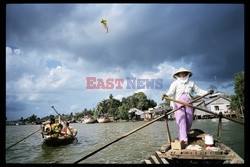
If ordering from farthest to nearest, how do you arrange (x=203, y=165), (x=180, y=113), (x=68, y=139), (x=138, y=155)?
(x=68, y=139)
(x=138, y=155)
(x=180, y=113)
(x=203, y=165)

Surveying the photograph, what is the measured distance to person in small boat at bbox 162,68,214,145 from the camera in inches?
184

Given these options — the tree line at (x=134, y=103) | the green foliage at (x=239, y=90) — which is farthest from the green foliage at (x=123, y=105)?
the green foliage at (x=239, y=90)

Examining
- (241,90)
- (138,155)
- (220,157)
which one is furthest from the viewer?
(241,90)

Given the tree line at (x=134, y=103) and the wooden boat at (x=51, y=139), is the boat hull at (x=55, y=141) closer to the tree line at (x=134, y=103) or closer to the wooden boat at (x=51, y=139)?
the wooden boat at (x=51, y=139)

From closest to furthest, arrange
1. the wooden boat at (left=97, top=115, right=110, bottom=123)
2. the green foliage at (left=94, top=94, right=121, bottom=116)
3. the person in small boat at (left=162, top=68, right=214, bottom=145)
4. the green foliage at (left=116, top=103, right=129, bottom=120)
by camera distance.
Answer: the person in small boat at (left=162, top=68, right=214, bottom=145), the green foliage at (left=116, top=103, right=129, bottom=120), the wooden boat at (left=97, top=115, right=110, bottom=123), the green foliage at (left=94, top=94, right=121, bottom=116)

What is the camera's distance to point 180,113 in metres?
4.73

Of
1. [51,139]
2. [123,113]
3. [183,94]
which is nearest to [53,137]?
[51,139]

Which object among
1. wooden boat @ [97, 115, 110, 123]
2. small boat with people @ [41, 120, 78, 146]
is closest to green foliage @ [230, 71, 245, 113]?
small boat with people @ [41, 120, 78, 146]

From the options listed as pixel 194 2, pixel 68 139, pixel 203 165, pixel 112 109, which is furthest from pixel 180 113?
pixel 112 109

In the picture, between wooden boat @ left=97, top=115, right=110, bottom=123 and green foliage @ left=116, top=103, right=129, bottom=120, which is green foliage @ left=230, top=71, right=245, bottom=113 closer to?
green foliage @ left=116, top=103, right=129, bottom=120

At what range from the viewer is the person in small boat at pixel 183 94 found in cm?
466

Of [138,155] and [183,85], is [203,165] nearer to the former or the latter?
[183,85]

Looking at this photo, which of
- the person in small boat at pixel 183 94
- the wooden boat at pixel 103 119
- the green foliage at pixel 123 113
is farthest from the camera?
the wooden boat at pixel 103 119

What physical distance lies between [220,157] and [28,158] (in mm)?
7615
